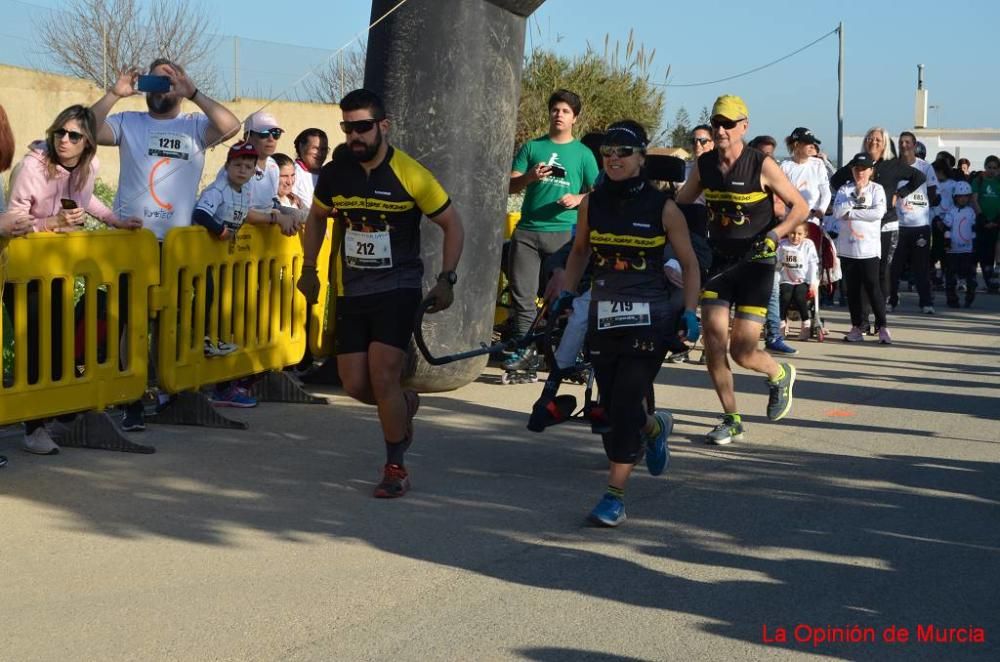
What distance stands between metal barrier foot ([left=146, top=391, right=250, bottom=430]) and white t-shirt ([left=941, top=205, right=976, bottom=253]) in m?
12.2

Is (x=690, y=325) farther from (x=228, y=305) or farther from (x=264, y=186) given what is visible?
(x=264, y=186)

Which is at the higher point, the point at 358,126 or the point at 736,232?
the point at 358,126

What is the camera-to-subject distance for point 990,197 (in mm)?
20281

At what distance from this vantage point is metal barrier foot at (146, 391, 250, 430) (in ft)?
28.5

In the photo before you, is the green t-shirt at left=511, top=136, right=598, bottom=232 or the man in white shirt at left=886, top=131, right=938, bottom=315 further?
the man in white shirt at left=886, top=131, right=938, bottom=315

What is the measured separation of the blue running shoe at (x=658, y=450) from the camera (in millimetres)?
7328

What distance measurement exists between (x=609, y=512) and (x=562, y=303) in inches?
43.6

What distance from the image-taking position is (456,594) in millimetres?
5523

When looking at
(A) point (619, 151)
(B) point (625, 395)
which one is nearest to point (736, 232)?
(A) point (619, 151)

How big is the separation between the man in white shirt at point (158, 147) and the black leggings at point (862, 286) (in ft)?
24.1

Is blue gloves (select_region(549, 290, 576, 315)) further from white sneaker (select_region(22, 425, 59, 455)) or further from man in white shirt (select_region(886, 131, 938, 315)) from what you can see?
man in white shirt (select_region(886, 131, 938, 315))

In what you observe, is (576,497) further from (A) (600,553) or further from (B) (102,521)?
(B) (102,521)

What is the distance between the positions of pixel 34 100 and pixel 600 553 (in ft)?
71.4

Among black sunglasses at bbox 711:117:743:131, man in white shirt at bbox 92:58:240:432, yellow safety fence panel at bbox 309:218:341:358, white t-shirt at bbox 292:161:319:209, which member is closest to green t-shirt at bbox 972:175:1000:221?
white t-shirt at bbox 292:161:319:209
